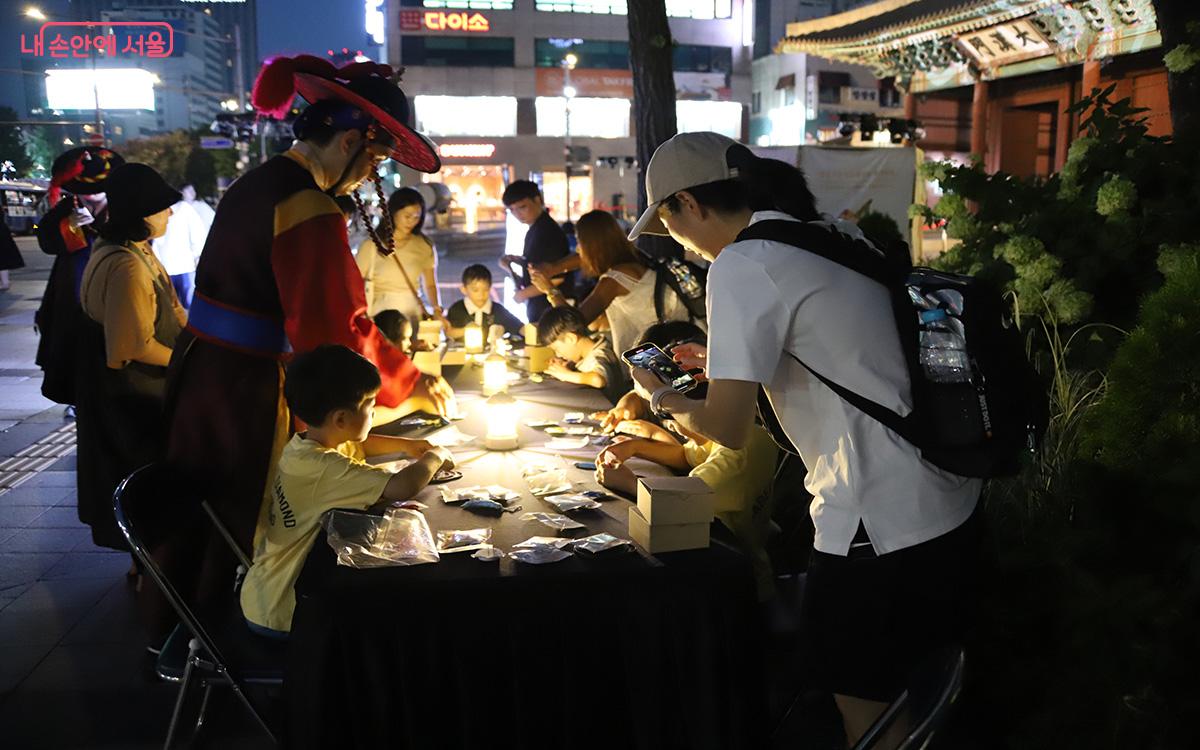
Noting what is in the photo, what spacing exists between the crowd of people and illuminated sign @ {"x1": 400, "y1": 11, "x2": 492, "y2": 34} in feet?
128

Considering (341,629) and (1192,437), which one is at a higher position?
(1192,437)

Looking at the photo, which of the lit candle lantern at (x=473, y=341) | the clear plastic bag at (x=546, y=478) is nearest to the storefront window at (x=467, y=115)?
the lit candle lantern at (x=473, y=341)

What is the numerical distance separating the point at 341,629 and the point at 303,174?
1.52 meters

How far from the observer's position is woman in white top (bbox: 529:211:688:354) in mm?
4645

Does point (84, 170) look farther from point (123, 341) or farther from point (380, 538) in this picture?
point (380, 538)

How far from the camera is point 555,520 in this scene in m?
2.62

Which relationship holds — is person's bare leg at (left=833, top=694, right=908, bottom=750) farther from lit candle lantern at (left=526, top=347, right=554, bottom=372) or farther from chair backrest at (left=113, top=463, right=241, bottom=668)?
Result: lit candle lantern at (left=526, top=347, right=554, bottom=372)

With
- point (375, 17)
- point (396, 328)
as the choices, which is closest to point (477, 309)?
point (396, 328)

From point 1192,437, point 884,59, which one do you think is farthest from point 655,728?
point 884,59

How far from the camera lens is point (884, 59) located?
14.6 meters

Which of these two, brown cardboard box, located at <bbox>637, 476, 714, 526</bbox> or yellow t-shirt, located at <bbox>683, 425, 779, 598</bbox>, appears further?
yellow t-shirt, located at <bbox>683, 425, 779, 598</bbox>

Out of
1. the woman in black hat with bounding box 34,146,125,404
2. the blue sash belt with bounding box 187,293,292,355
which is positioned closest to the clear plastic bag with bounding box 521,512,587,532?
the blue sash belt with bounding box 187,293,292,355

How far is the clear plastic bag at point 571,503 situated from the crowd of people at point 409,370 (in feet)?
0.50

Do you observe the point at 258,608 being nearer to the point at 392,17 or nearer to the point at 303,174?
the point at 303,174
